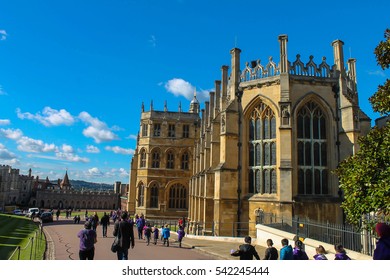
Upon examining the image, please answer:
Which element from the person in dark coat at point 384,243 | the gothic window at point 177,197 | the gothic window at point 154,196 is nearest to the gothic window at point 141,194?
the gothic window at point 154,196

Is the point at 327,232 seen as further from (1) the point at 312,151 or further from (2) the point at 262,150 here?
(2) the point at 262,150

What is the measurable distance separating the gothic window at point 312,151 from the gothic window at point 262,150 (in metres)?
1.71

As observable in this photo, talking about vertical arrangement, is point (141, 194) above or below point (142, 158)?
below

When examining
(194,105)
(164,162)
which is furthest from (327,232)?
(194,105)

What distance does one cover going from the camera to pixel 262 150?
69.3 ft

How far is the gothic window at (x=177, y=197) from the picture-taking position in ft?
134

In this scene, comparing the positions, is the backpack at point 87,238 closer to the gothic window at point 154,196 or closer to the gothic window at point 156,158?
the gothic window at point 154,196

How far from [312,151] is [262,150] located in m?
3.22

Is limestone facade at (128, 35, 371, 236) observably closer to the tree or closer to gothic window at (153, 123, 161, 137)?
the tree

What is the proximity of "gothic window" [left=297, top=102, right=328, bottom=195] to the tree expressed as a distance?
355 inches

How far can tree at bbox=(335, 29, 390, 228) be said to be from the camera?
392 inches

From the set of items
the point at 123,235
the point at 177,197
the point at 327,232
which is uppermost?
the point at 177,197
